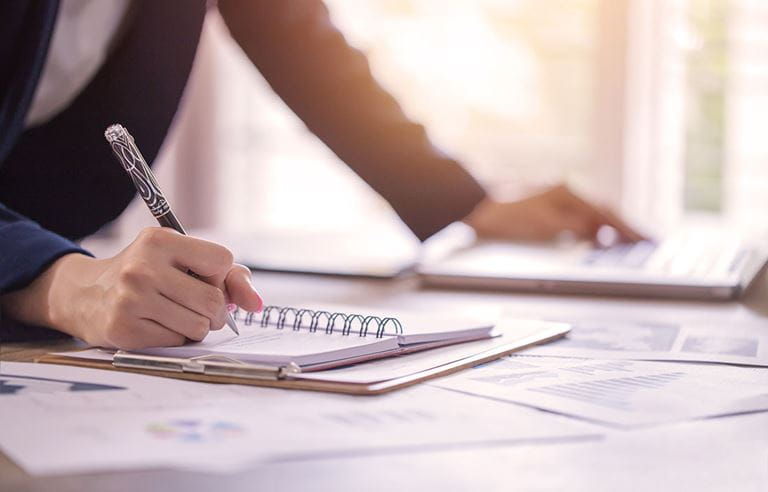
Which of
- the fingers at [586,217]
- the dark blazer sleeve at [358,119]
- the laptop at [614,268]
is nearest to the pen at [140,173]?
the laptop at [614,268]

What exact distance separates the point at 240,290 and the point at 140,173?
120mm

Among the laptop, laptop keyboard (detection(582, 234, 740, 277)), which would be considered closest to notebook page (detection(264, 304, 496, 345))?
the laptop

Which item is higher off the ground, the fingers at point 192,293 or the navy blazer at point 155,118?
the navy blazer at point 155,118

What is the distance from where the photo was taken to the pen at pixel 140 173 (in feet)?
2.50

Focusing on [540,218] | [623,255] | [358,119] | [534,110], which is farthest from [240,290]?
[534,110]

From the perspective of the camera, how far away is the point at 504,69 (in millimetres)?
3285

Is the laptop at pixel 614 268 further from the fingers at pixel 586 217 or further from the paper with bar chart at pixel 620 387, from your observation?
the paper with bar chart at pixel 620 387

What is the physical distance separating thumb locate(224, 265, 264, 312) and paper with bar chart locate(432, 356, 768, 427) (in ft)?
0.58

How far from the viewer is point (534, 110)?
3.29m

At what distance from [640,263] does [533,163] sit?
2.03 meters

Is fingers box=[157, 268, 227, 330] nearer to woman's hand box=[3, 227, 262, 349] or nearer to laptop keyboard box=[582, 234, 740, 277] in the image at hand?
woman's hand box=[3, 227, 262, 349]

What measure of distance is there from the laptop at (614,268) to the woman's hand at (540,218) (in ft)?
0.39

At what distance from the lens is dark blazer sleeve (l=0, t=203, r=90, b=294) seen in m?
0.85

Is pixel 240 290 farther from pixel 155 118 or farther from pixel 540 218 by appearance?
pixel 540 218
